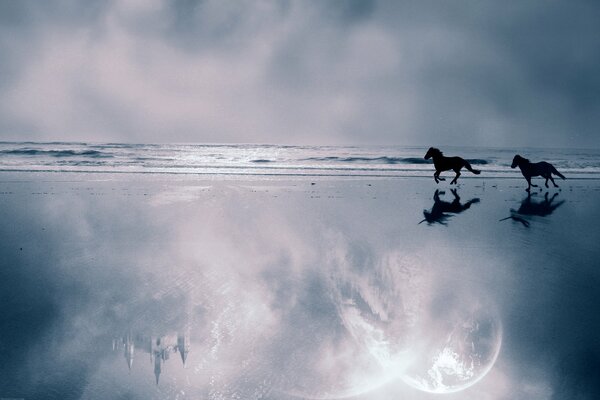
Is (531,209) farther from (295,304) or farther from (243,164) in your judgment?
(243,164)

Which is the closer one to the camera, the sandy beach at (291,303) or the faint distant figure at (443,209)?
the sandy beach at (291,303)

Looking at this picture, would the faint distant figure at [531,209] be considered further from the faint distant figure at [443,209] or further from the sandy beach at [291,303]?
the faint distant figure at [443,209]

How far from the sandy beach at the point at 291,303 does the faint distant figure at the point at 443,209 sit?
0.34ft

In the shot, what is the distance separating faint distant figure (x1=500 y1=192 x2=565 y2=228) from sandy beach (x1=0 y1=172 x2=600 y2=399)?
164 mm

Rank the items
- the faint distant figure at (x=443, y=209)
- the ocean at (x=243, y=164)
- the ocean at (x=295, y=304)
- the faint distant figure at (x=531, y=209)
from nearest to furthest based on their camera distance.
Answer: the ocean at (x=295, y=304)
the faint distant figure at (x=443, y=209)
the faint distant figure at (x=531, y=209)
the ocean at (x=243, y=164)

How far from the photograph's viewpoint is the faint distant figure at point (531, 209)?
836cm

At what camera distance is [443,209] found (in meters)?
9.34

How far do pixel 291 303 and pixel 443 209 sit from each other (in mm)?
6499

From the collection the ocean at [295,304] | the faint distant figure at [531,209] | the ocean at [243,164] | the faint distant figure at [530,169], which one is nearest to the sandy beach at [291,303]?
the ocean at [295,304]

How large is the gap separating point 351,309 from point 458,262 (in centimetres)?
236

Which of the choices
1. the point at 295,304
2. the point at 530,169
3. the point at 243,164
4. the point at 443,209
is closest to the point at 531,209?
the point at 443,209

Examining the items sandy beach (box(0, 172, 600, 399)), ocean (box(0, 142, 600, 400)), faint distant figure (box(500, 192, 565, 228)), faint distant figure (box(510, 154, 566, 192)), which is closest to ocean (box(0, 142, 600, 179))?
faint distant figure (box(510, 154, 566, 192))

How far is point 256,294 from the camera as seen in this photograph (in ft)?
13.8

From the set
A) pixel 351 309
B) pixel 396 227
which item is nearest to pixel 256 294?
pixel 351 309
